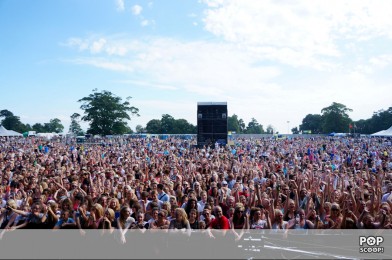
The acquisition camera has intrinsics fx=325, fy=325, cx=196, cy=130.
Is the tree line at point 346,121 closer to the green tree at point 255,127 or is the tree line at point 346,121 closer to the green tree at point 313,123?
the green tree at point 313,123

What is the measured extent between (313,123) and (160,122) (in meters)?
54.5

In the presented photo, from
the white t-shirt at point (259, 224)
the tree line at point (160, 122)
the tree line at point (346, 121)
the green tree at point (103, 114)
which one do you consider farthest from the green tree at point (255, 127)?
the white t-shirt at point (259, 224)

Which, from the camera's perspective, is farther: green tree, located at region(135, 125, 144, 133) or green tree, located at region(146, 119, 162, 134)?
green tree, located at region(135, 125, 144, 133)

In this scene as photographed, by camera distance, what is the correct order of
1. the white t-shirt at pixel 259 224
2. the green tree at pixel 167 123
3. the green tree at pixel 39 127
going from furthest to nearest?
the green tree at pixel 39 127, the green tree at pixel 167 123, the white t-shirt at pixel 259 224

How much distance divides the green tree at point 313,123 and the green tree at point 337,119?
8.43m

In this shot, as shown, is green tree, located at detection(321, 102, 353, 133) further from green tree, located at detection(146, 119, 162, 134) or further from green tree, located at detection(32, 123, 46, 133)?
green tree, located at detection(32, 123, 46, 133)

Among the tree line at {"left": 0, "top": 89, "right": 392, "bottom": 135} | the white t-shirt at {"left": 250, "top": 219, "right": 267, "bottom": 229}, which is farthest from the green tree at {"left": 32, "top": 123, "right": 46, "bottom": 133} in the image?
the white t-shirt at {"left": 250, "top": 219, "right": 267, "bottom": 229}

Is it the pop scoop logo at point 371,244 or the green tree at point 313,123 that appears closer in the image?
the pop scoop logo at point 371,244

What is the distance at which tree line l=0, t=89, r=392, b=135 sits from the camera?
211 feet

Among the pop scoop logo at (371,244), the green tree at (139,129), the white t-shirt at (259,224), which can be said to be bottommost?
the white t-shirt at (259,224)

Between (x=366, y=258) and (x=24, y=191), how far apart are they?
6.99m

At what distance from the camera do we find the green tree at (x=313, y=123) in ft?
360

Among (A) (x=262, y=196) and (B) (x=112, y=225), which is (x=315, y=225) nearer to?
(A) (x=262, y=196)

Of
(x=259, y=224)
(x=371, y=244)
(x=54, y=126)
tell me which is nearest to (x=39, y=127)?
(x=54, y=126)
